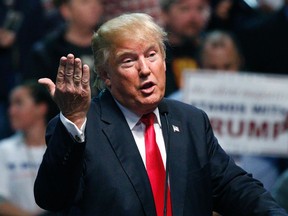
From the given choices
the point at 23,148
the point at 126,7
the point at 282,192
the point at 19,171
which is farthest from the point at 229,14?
the point at 282,192

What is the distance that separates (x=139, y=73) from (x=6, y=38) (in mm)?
4229

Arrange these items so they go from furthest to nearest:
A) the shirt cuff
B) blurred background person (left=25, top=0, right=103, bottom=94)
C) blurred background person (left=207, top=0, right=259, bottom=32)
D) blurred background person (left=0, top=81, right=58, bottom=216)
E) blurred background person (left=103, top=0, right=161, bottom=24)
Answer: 1. blurred background person (left=207, top=0, right=259, bottom=32)
2. blurred background person (left=103, top=0, right=161, bottom=24)
3. blurred background person (left=25, top=0, right=103, bottom=94)
4. blurred background person (left=0, top=81, right=58, bottom=216)
5. the shirt cuff

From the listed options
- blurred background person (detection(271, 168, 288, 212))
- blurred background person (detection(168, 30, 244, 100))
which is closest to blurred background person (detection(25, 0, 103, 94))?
blurred background person (detection(168, 30, 244, 100))

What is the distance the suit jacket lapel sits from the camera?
3.39 metres

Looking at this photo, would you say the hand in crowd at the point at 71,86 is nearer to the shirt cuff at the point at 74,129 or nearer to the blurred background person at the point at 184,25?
the shirt cuff at the point at 74,129

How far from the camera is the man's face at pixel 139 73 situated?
137 inches

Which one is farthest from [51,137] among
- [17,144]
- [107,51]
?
[17,144]

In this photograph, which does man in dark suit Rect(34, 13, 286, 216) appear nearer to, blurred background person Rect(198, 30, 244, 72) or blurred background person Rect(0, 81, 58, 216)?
blurred background person Rect(0, 81, 58, 216)

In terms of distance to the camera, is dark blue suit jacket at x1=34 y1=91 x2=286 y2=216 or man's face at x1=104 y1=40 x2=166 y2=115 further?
man's face at x1=104 y1=40 x2=166 y2=115

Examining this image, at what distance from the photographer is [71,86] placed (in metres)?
3.12

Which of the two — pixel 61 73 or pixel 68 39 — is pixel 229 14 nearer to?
pixel 68 39

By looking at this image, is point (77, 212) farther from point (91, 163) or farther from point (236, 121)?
point (236, 121)

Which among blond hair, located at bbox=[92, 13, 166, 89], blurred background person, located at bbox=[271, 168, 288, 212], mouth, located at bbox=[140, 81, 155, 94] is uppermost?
blond hair, located at bbox=[92, 13, 166, 89]

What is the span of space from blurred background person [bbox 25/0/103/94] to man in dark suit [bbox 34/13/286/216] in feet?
10.8
